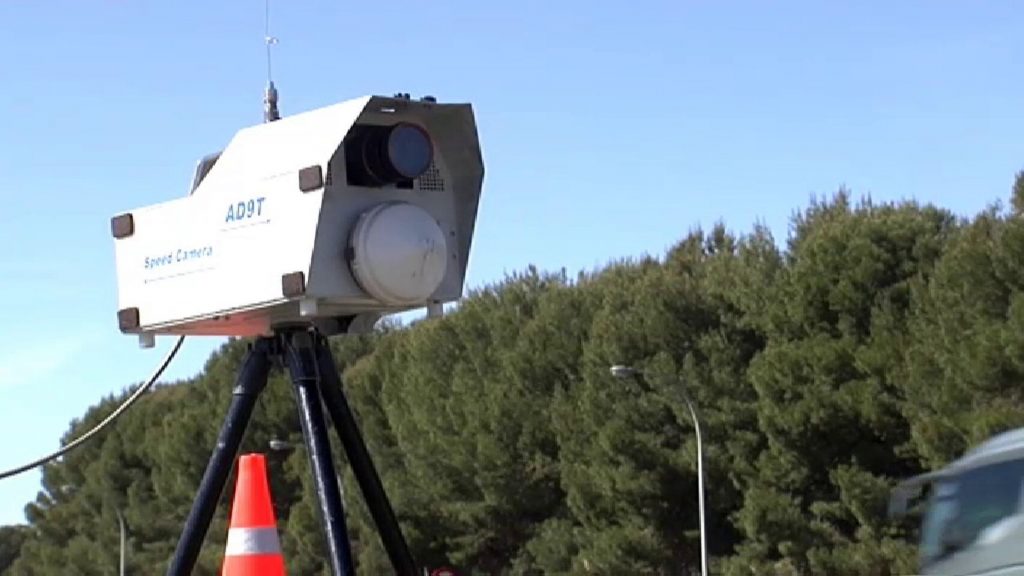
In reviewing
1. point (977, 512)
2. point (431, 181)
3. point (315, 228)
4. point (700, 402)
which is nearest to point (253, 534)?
point (315, 228)

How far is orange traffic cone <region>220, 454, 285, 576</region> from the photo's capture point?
414 inches

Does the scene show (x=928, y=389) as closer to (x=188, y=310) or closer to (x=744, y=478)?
→ (x=744, y=478)

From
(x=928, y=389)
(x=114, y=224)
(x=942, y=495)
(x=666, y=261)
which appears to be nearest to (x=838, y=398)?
(x=928, y=389)

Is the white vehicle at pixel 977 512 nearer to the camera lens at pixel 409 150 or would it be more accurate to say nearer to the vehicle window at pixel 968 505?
the vehicle window at pixel 968 505

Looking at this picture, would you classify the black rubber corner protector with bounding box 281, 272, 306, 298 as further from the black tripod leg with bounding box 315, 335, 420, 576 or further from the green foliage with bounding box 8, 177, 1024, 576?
the green foliage with bounding box 8, 177, 1024, 576

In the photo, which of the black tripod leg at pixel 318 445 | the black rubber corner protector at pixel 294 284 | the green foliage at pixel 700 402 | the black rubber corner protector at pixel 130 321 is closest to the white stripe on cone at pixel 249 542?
the black tripod leg at pixel 318 445

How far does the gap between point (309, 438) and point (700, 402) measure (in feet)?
118

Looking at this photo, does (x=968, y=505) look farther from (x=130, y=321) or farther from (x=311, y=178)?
(x=130, y=321)

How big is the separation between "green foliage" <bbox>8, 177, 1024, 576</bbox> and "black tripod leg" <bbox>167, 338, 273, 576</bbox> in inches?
1077

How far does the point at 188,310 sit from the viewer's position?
1063 cm

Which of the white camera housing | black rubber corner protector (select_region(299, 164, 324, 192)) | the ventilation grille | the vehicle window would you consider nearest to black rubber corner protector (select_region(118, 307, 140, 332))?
the white camera housing

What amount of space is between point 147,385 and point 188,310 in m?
1.14

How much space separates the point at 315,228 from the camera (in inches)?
392

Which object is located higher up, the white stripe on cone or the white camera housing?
the white camera housing
